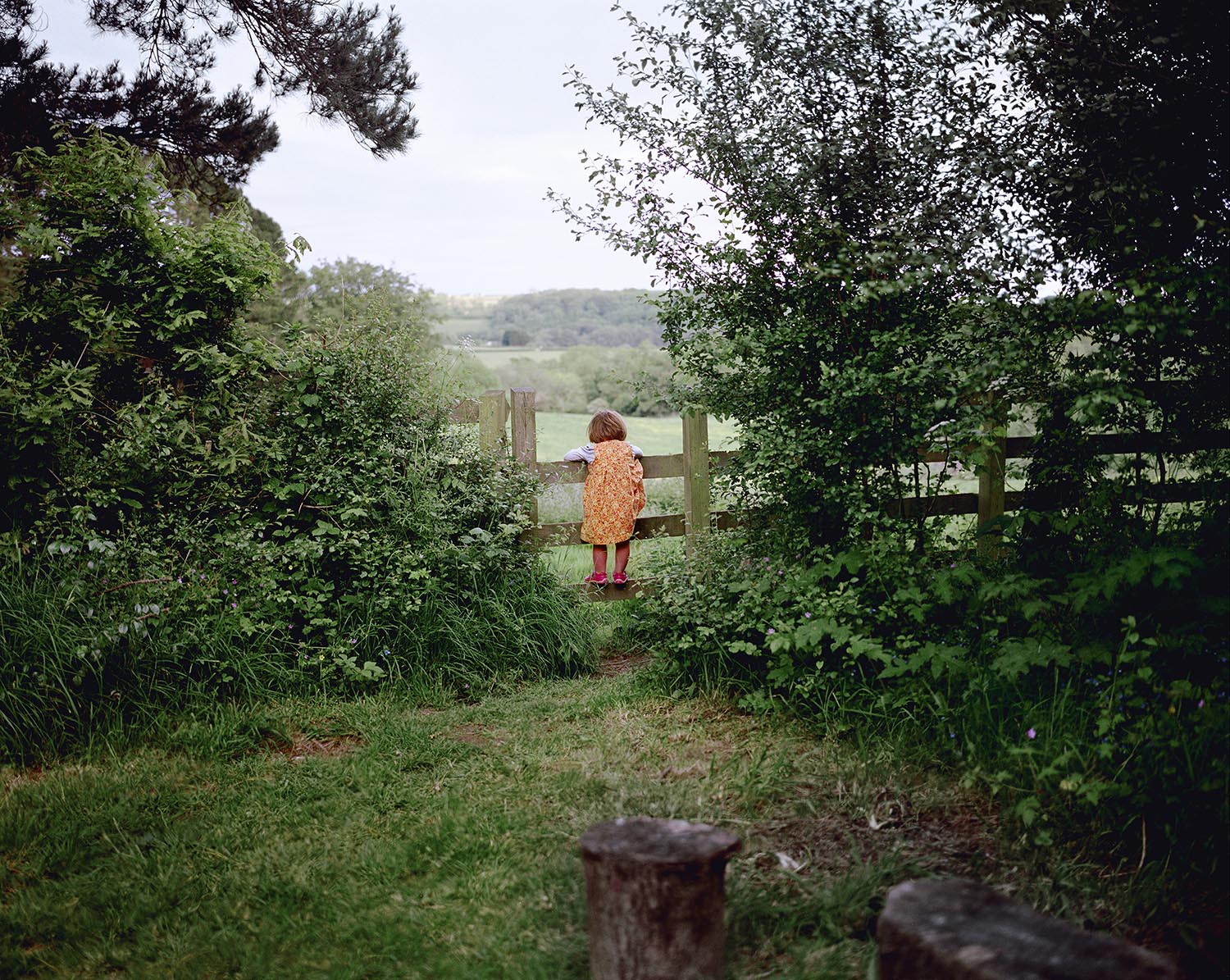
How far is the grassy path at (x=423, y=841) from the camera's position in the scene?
3.07 metres

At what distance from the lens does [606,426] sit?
7375 millimetres

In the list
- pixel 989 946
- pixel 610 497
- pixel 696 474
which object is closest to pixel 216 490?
pixel 610 497

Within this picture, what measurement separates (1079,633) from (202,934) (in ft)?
12.9

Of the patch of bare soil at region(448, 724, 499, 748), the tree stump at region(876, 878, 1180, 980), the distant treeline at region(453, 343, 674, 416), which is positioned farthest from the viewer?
→ the distant treeline at region(453, 343, 674, 416)

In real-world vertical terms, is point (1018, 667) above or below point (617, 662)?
above

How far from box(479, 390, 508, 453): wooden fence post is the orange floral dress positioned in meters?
0.87

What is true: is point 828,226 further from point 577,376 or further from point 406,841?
point 577,376

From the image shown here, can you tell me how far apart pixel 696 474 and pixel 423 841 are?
12.7 feet

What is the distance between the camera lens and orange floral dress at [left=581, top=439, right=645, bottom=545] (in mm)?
7242

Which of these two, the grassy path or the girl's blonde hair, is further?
the girl's blonde hair

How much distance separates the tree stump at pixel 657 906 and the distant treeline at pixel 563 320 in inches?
1230

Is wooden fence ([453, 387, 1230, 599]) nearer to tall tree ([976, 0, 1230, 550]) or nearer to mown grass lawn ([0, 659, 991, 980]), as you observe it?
tall tree ([976, 0, 1230, 550])

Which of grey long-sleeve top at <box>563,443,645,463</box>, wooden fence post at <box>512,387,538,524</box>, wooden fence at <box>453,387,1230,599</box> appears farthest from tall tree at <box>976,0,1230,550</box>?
wooden fence post at <box>512,387,538,524</box>

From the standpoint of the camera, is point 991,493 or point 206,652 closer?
Answer: point 206,652
